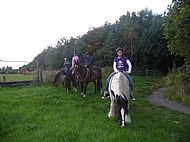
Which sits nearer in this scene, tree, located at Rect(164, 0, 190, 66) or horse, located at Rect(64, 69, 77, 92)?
tree, located at Rect(164, 0, 190, 66)

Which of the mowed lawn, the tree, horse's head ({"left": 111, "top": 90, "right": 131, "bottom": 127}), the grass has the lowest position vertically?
the mowed lawn

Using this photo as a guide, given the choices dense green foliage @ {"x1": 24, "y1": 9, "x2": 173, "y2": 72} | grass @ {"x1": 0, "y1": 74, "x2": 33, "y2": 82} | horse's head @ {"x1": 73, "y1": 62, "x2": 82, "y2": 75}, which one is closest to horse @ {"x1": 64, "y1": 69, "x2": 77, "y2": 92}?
horse's head @ {"x1": 73, "y1": 62, "x2": 82, "y2": 75}

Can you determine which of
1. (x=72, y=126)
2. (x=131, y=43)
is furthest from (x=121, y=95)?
(x=131, y=43)

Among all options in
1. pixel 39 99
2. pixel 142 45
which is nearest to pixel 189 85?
pixel 39 99

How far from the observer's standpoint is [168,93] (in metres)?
28.5

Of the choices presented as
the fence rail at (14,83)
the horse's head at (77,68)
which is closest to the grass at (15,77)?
the fence rail at (14,83)

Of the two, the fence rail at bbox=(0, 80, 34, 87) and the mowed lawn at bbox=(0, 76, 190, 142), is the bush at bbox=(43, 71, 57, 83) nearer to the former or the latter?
the fence rail at bbox=(0, 80, 34, 87)

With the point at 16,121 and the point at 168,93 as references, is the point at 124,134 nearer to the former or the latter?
the point at 16,121

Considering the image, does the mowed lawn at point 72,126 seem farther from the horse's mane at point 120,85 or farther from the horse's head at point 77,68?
the horse's head at point 77,68

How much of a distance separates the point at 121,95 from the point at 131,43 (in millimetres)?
39371

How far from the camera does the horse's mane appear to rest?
13.4 meters

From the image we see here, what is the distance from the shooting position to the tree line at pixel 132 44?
5353 cm

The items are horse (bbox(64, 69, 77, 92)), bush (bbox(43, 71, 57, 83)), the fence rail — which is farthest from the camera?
bush (bbox(43, 71, 57, 83))

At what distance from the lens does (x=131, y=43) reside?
171 feet
